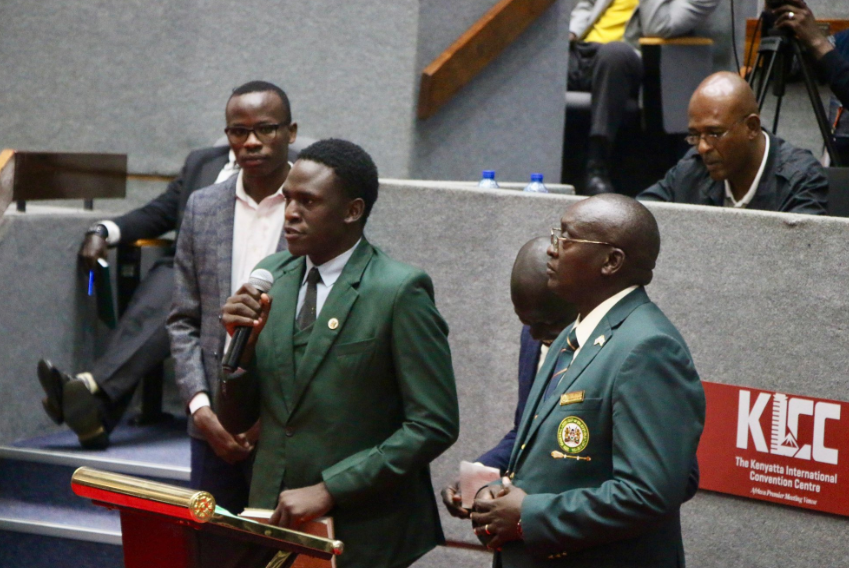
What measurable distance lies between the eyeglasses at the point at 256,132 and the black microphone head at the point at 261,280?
101cm

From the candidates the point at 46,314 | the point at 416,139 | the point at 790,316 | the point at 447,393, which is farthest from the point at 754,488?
the point at 46,314

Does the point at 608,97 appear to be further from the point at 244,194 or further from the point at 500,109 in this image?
the point at 244,194

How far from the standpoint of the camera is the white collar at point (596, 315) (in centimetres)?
235

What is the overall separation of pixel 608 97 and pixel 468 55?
0.98 meters

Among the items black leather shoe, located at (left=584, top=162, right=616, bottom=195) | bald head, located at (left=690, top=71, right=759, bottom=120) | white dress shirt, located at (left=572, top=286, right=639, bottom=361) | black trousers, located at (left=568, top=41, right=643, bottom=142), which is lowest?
white dress shirt, located at (left=572, top=286, right=639, bottom=361)

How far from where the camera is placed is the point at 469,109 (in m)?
5.76

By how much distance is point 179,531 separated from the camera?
2184 millimetres

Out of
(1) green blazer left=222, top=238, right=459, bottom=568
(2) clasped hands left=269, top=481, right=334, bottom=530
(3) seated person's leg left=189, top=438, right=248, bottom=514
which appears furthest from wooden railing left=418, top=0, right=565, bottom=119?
(2) clasped hands left=269, top=481, right=334, bottom=530

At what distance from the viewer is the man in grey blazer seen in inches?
137

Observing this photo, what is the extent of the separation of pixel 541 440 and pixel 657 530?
307 mm

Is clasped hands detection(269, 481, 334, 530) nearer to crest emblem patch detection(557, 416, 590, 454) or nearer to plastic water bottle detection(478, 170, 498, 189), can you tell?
crest emblem patch detection(557, 416, 590, 454)

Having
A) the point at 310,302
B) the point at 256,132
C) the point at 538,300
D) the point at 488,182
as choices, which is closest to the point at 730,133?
the point at 488,182

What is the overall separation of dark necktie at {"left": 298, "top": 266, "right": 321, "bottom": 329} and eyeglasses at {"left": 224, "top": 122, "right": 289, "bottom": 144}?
92cm

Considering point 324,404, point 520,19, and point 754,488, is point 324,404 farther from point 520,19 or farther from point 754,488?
point 520,19
